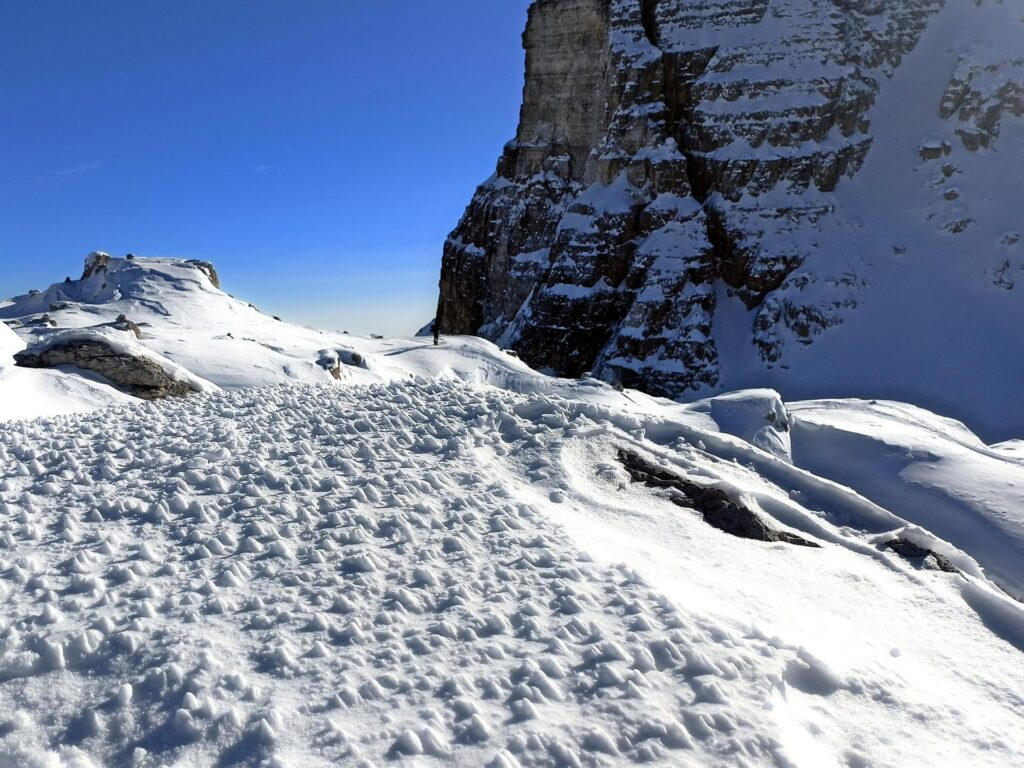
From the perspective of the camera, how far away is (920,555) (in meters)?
7.77

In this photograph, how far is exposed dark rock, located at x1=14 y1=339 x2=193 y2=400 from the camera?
1313 centimetres

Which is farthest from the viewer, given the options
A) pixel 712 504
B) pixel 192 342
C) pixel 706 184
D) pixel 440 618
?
pixel 706 184

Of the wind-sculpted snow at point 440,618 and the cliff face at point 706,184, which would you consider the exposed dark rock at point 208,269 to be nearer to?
the cliff face at point 706,184

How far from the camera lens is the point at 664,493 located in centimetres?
812

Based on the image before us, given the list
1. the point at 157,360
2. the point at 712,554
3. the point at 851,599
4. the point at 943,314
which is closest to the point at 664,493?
the point at 712,554

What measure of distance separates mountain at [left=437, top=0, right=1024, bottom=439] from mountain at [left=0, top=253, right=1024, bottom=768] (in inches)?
951

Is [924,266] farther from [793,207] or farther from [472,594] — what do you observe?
[472,594]

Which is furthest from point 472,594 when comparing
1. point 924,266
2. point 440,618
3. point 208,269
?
point 924,266

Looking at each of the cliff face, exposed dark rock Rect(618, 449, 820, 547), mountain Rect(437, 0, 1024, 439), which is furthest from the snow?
exposed dark rock Rect(618, 449, 820, 547)

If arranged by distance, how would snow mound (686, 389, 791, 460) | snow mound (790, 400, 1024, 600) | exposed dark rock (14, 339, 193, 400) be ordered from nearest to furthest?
snow mound (790, 400, 1024, 600), snow mound (686, 389, 791, 460), exposed dark rock (14, 339, 193, 400)

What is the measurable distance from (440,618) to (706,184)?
37850 millimetres

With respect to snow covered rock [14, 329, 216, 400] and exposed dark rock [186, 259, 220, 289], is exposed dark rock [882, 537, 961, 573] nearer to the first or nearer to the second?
snow covered rock [14, 329, 216, 400]

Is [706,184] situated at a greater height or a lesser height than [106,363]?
greater

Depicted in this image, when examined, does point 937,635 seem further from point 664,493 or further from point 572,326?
point 572,326
